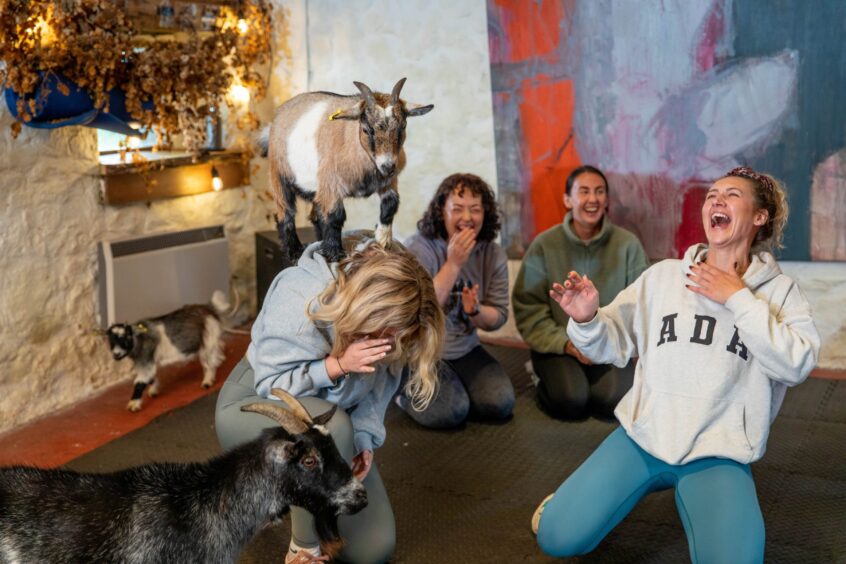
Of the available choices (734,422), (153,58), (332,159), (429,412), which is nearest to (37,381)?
(153,58)

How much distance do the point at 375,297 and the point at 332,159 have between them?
409mm

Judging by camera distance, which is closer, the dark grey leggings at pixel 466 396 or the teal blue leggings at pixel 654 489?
the teal blue leggings at pixel 654 489

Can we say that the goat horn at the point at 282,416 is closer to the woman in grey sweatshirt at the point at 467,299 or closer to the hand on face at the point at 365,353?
the hand on face at the point at 365,353

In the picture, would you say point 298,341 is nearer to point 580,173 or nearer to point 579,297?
point 579,297

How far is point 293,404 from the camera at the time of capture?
2178 millimetres

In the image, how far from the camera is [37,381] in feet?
13.4

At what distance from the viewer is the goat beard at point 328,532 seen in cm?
225

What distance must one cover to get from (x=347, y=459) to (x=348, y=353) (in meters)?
0.34

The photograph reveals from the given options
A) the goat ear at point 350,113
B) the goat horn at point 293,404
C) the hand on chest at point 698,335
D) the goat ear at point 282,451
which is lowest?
the goat ear at point 282,451

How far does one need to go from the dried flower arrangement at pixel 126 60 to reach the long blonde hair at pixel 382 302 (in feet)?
6.92

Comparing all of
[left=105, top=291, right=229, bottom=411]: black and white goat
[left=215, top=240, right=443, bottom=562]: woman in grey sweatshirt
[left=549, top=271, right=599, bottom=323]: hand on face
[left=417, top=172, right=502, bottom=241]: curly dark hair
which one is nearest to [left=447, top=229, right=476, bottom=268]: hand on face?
[left=417, top=172, right=502, bottom=241]: curly dark hair

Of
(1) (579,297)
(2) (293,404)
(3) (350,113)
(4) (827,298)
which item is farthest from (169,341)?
(4) (827,298)

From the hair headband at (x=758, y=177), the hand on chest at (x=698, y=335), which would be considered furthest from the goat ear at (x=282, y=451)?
the hair headband at (x=758, y=177)

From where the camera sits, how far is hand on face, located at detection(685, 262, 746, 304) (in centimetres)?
236
